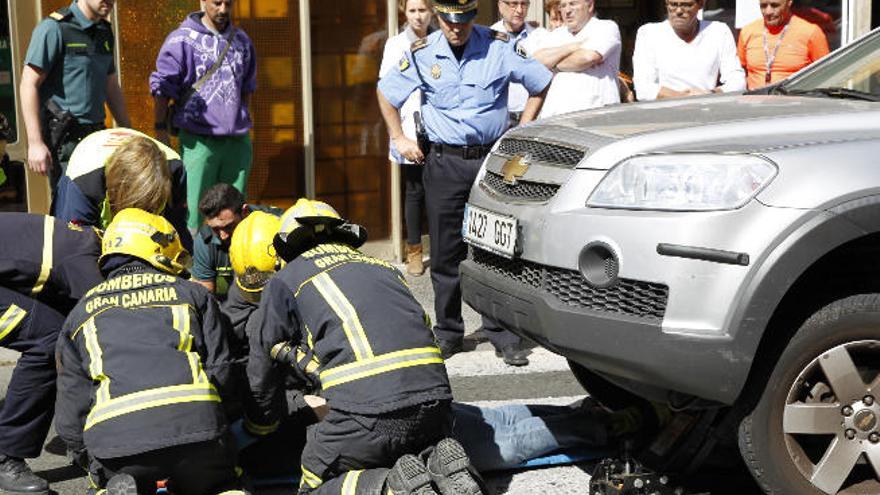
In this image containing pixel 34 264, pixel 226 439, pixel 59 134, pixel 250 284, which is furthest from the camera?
pixel 59 134

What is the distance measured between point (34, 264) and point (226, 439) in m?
1.25

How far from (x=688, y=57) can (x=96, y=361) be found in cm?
450

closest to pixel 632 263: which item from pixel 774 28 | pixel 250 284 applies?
pixel 250 284

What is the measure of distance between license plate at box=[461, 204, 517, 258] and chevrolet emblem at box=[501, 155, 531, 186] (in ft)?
0.48

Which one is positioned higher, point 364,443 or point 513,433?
point 364,443

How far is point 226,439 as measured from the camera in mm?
4574

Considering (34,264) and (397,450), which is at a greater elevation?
(34,264)

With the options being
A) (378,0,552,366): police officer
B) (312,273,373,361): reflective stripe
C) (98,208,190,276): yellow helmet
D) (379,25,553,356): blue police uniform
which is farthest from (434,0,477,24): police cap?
(312,273,373,361): reflective stripe

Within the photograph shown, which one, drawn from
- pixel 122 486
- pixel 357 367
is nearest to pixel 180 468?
pixel 122 486

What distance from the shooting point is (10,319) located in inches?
207

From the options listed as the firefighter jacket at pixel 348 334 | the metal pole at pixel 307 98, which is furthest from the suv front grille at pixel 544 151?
the metal pole at pixel 307 98

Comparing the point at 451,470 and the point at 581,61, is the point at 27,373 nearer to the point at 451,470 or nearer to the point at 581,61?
the point at 451,470

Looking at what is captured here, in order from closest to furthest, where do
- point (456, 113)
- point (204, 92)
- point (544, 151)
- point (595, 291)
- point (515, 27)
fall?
point (595, 291) < point (544, 151) < point (456, 113) < point (204, 92) < point (515, 27)

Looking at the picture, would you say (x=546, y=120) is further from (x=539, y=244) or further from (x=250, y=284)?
(x=250, y=284)
